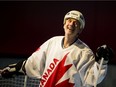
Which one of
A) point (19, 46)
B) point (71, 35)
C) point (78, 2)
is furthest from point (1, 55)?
point (71, 35)

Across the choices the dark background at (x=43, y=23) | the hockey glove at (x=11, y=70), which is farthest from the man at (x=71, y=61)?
the dark background at (x=43, y=23)

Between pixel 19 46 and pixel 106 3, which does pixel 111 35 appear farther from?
pixel 19 46

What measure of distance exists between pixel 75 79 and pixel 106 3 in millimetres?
1294

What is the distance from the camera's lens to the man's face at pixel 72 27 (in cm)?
183

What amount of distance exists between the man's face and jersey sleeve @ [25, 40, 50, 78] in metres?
0.22

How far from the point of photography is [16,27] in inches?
124

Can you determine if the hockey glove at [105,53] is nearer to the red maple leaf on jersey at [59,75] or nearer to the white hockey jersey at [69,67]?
the white hockey jersey at [69,67]

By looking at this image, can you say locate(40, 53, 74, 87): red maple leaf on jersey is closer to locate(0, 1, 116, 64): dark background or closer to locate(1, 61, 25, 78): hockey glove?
locate(1, 61, 25, 78): hockey glove

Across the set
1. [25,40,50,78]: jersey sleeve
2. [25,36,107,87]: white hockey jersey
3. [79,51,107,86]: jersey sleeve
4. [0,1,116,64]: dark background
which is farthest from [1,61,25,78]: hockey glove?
[0,1,116,64]: dark background

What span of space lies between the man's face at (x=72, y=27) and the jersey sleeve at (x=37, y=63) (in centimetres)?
22

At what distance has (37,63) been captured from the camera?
2.01 metres

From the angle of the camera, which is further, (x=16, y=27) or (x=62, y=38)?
(x=16, y=27)

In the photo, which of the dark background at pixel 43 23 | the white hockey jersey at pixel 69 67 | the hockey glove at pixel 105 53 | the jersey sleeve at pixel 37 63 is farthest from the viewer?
the dark background at pixel 43 23

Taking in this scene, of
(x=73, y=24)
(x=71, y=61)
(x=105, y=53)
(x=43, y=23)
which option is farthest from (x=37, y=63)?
(x=43, y=23)
